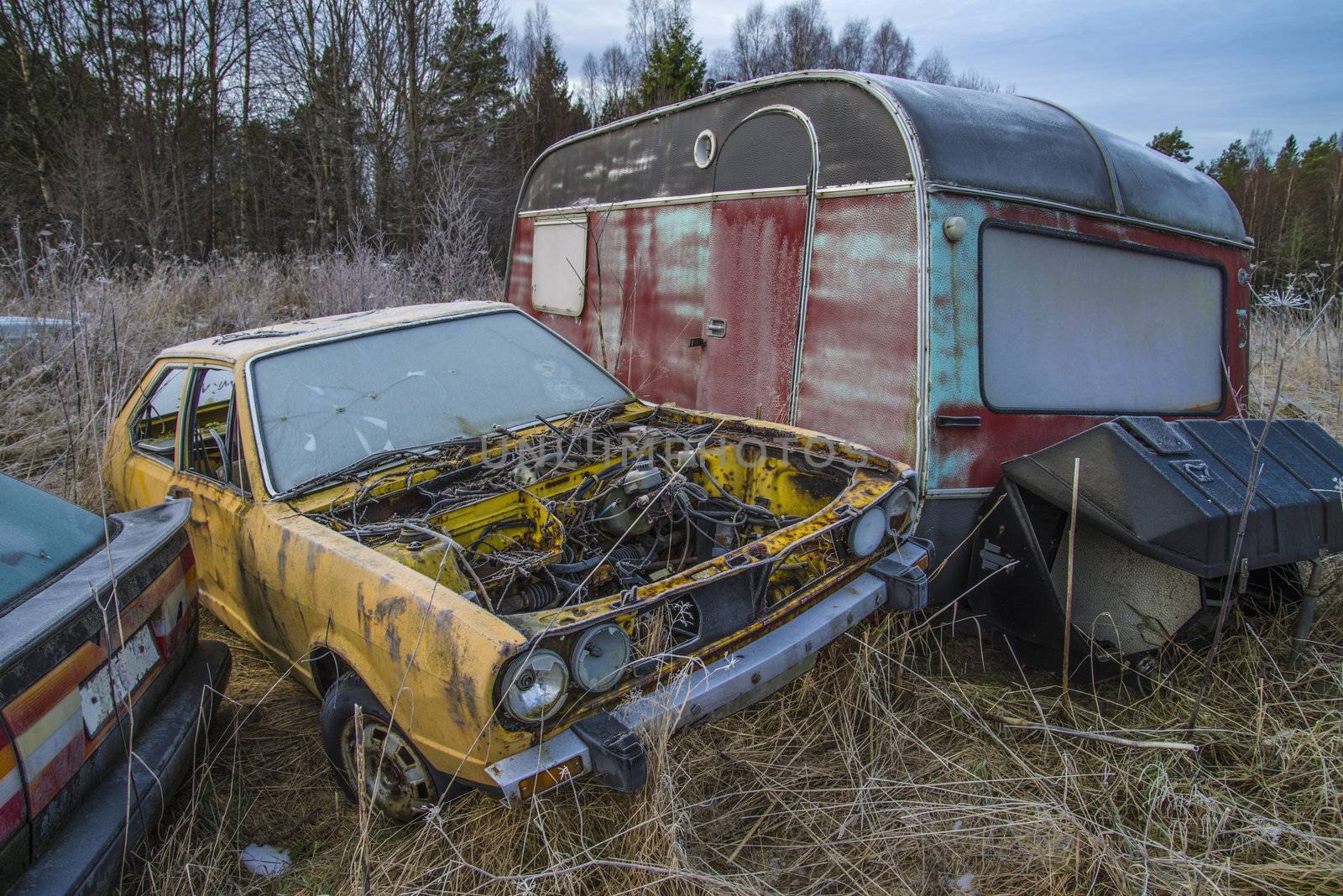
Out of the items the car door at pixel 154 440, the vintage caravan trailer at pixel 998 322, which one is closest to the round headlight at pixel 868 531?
the vintage caravan trailer at pixel 998 322

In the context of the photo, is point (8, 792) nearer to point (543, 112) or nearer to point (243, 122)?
point (243, 122)

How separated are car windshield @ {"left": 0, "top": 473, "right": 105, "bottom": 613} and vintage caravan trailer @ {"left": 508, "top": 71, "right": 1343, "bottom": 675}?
3.06 m

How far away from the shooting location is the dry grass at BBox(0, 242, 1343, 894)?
83.6 inches

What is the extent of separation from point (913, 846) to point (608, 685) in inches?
41.7

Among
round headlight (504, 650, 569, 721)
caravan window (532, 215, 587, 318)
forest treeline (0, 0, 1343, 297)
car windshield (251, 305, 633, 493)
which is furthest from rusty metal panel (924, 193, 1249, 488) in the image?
forest treeline (0, 0, 1343, 297)

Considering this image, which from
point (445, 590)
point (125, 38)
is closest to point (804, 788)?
point (445, 590)

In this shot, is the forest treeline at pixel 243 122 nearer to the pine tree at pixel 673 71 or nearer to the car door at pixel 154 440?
the pine tree at pixel 673 71

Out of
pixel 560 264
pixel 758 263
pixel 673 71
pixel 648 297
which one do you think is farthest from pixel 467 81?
pixel 758 263

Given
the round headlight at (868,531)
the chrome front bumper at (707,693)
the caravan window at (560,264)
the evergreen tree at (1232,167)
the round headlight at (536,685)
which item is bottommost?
the chrome front bumper at (707,693)

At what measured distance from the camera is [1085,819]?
229 centimetres

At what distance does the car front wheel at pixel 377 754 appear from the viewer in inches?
87.9

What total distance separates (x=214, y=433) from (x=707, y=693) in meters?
2.65

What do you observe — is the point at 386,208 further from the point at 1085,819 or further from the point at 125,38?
the point at 1085,819

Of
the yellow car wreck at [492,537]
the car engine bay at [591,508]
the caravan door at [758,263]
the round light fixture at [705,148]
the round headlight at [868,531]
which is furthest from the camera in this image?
the round light fixture at [705,148]
